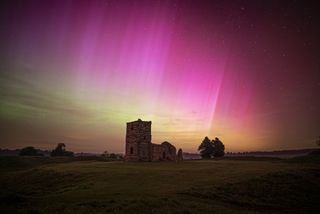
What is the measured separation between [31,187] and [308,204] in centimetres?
3092

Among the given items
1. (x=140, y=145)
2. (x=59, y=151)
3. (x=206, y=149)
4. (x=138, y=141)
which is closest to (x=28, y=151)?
(x=59, y=151)

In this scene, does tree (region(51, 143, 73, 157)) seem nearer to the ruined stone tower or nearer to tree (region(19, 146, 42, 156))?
tree (region(19, 146, 42, 156))

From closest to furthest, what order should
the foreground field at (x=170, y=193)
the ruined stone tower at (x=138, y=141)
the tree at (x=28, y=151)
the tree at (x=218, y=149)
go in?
the foreground field at (x=170, y=193) < the ruined stone tower at (x=138, y=141) < the tree at (x=218, y=149) < the tree at (x=28, y=151)

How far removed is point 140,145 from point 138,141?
40.5 inches

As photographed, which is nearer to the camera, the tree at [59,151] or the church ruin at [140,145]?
the church ruin at [140,145]

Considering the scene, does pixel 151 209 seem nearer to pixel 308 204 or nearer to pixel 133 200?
pixel 133 200

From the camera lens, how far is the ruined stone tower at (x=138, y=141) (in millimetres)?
55594

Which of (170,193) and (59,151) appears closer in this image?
(170,193)

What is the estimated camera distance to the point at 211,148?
77375 mm

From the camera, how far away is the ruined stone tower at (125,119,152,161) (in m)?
55.6

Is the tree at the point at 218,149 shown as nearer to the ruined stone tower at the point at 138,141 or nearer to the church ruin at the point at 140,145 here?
the church ruin at the point at 140,145

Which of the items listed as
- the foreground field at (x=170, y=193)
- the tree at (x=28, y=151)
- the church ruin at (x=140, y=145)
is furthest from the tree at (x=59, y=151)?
the foreground field at (x=170, y=193)

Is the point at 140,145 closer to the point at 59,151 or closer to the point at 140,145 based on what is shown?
the point at 140,145

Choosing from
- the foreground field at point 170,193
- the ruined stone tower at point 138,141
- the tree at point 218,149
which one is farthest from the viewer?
the tree at point 218,149
